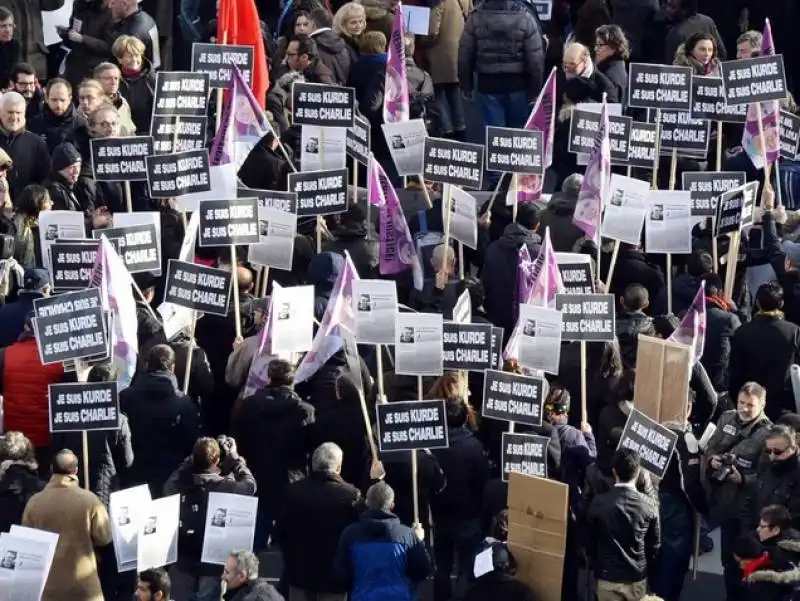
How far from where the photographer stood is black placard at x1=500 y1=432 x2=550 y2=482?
15211 millimetres

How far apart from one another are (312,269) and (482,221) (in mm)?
2346

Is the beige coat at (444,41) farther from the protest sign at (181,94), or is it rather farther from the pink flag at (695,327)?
the pink flag at (695,327)

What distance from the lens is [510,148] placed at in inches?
736

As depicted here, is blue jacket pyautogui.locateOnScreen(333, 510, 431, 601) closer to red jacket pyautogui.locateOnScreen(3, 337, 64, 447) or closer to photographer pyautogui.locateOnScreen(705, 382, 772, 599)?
photographer pyautogui.locateOnScreen(705, 382, 772, 599)

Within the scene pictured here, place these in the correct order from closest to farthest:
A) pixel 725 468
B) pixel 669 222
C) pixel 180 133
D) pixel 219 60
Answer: pixel 725 468, pixel 669 222, pixel 180 133, pixel 219 60

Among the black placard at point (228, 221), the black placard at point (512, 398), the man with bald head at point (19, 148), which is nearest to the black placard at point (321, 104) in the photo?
the black placard at point (228, 221)

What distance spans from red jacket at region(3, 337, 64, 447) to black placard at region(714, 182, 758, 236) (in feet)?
17.2

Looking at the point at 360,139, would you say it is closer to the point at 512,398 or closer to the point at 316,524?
the point at 512,398

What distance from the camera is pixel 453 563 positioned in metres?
16.1

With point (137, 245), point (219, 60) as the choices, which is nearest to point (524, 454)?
point (137, 245)

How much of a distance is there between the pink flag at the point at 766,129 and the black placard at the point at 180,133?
4449 mm

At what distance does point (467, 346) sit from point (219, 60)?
484 centimetres

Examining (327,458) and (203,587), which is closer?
(327,458)

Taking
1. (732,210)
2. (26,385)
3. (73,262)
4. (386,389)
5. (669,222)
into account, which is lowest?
(386,389)
